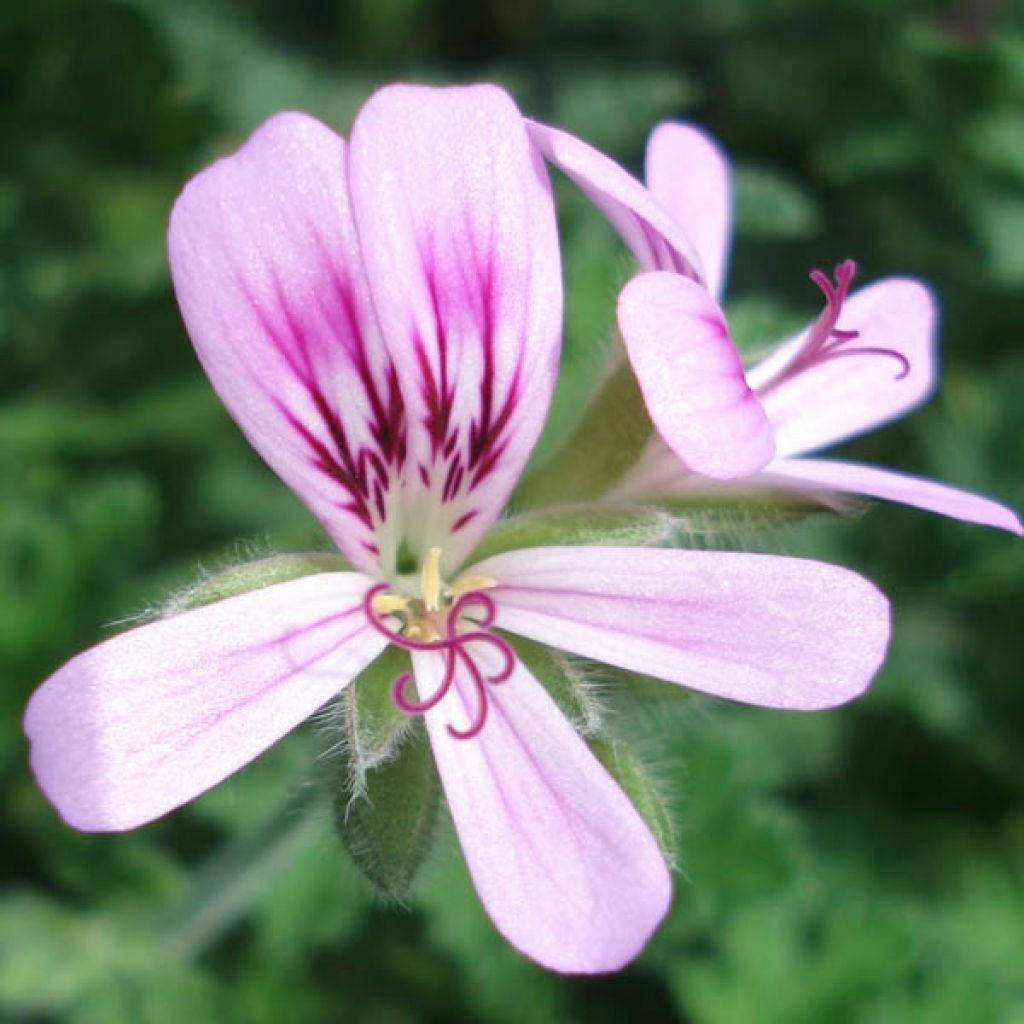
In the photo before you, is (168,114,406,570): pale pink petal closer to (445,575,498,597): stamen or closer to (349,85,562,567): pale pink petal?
(349,85,562,567): pale pink petal

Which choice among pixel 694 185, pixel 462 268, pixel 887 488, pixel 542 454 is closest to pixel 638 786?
pixel 887 488

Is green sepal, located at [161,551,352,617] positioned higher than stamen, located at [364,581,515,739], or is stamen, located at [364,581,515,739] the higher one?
green sepal, located at [161,551,352,617]

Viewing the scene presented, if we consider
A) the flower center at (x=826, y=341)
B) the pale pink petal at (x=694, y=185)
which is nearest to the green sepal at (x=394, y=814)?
the flower center at (x=826, y=341)

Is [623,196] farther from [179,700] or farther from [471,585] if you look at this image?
[179,700]

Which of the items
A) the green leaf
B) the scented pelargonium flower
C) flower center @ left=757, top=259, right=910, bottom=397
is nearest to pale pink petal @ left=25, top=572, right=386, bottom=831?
the scented pelargonium flower

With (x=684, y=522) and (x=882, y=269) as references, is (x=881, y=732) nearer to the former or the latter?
(x=882, y=269)

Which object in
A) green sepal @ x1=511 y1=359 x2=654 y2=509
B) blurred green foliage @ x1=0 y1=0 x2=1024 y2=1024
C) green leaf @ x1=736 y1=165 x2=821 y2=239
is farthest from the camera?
green leaf @ x1=736 y1=165 x2=821 y2=239

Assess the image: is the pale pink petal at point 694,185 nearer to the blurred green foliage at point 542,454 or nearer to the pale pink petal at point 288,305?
the blurred green foliage at point 542,454
